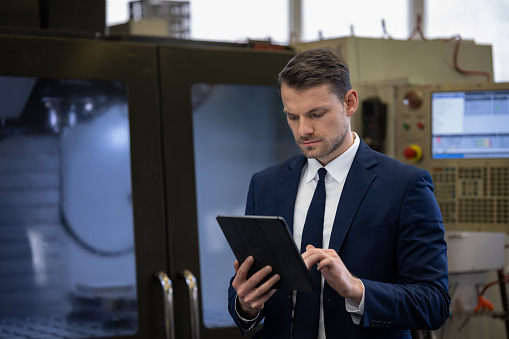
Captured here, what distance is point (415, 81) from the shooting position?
269 cm

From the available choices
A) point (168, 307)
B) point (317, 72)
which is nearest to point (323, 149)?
point (317, 72)

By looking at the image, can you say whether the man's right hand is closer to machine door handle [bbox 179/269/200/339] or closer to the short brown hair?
the short brown hair

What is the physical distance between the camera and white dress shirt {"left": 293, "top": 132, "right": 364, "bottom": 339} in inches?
57.0

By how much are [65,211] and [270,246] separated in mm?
1061

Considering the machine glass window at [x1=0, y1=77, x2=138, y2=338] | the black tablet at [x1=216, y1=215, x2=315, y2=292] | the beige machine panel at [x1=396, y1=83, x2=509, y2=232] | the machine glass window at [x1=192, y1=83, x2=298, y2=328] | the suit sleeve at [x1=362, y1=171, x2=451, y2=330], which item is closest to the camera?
the black tablet at [x1=216, y1=215, x2=315, y2=292]

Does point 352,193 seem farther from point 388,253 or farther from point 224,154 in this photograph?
point 224,154

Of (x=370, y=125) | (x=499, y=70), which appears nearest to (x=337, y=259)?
(x=370, y=125)

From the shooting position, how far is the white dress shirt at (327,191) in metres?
1.45

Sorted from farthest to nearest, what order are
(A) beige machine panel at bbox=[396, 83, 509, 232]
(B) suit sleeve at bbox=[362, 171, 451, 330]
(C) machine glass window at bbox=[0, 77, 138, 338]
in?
(A) beige machine panel at bbox=[396, 83, 509, 232] → (C) machine glass window at bbox=[0, 77, 138, 338] → (B) suit sleeve at bbox=[362, 171, 451, 330]

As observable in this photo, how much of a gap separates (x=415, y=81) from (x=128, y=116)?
3.98ft

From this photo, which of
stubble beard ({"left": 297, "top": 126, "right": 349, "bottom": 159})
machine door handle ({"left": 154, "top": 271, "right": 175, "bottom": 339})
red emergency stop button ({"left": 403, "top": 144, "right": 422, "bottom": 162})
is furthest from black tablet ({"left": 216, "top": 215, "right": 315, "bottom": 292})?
red emergency stop button ({"left": 403, "top": 144, "right": 422, "bottom": 162})

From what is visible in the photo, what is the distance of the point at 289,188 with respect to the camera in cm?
153

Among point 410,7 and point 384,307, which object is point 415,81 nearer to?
point 384,307

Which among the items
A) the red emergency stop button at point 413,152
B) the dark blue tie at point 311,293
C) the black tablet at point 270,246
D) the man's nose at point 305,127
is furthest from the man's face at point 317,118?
the red emergency stop button at point 413,152
